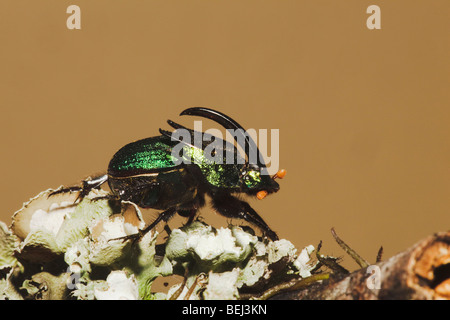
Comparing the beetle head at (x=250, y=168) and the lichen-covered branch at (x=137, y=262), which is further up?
the beetle head at (x=250, y=168)

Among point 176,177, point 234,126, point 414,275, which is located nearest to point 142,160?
point 176,177

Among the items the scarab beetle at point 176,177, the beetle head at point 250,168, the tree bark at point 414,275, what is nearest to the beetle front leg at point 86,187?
the scarab beetle at point 176,177

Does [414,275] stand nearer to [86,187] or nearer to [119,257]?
[119,257]

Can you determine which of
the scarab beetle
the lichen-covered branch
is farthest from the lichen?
the scarab beetle

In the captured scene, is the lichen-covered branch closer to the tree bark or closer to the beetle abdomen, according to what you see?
the tree bark

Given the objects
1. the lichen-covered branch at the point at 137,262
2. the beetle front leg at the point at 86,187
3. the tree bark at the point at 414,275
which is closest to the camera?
the tree bark at the point at 414,275

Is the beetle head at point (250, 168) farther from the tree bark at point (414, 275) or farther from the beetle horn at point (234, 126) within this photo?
the tree bark at point (414, 275)

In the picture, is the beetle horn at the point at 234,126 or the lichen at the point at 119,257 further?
the beetle horn at the point at 234,126
